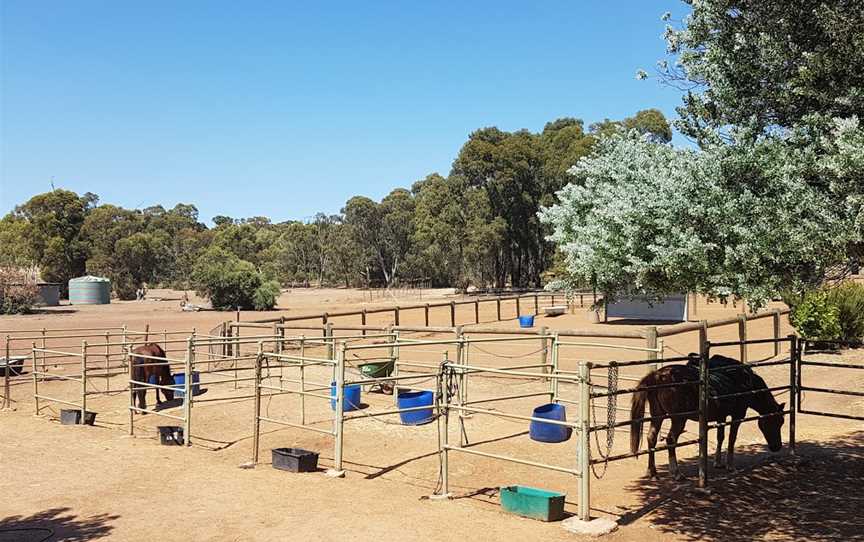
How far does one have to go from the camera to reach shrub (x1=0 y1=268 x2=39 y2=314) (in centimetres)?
4259

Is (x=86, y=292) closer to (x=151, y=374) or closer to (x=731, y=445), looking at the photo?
(x=151, y=374)

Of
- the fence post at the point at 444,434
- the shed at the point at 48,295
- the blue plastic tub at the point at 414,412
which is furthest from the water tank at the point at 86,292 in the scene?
the fence post at the point at 444,434

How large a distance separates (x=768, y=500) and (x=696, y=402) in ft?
3.79

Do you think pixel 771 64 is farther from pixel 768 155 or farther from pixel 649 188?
pixel 649 188

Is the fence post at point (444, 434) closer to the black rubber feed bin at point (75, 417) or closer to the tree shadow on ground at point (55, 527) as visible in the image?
the tree shadow on ground at point (55, 527)

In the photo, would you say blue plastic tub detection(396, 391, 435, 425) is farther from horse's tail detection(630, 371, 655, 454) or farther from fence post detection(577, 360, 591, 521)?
fence post detection(577, 360, 591, 521)

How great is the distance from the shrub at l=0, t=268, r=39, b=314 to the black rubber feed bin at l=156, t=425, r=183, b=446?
1492 inches

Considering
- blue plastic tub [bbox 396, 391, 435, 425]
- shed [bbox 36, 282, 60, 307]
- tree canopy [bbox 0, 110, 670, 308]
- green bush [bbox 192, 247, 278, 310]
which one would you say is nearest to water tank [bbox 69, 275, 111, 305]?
shed [bbox 36, 282, 60, 307]

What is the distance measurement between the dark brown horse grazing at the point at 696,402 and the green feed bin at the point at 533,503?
1096 mm

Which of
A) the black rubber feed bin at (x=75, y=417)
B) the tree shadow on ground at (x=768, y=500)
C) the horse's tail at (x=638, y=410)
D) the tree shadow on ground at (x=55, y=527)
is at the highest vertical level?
the horse's tail at (x=638, y=410)

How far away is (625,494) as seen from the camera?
24.5 feet

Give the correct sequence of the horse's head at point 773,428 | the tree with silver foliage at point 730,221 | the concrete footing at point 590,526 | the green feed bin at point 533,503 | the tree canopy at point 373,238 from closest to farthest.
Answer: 1. the tree with silver foliage at point 730,221
2. the concrete footing at point 590,526
3. the green feed bin at point 533,503
4. the horse's head at point 773,428
5. the tree canopy at point 373,238

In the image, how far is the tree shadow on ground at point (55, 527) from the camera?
617 cm

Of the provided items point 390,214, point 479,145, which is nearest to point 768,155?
point 479,145
